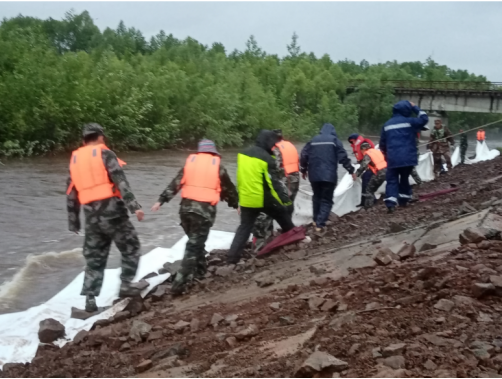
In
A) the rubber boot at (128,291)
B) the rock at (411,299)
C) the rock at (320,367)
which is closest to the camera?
the rock at (320,367)

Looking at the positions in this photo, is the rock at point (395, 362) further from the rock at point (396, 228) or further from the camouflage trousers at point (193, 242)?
the rock at point (396, 228)

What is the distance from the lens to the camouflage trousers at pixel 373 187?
11.3m

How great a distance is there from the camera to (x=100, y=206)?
20.4 ft

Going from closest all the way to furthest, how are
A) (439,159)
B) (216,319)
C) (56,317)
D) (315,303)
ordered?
1. (315,303)
2. (216,319)
3. (56,317)
4. (439,159)

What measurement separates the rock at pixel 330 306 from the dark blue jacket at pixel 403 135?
4.92 m

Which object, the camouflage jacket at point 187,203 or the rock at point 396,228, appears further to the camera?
the rock at point 396,228

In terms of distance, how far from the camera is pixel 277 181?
790 centimetres

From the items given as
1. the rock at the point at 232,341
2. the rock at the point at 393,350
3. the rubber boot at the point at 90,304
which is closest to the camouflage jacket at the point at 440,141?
the rubber boot at the point at 90,304

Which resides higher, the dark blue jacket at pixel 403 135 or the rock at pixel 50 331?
the dark blue jacket at pixel 403 135

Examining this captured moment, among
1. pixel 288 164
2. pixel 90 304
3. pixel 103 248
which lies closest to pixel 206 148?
pixel 103 248

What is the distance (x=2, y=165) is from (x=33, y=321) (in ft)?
65.7

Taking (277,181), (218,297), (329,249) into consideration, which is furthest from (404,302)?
(277,181)

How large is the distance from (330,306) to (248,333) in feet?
2.43

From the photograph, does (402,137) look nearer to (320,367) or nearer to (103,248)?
(103,248)
